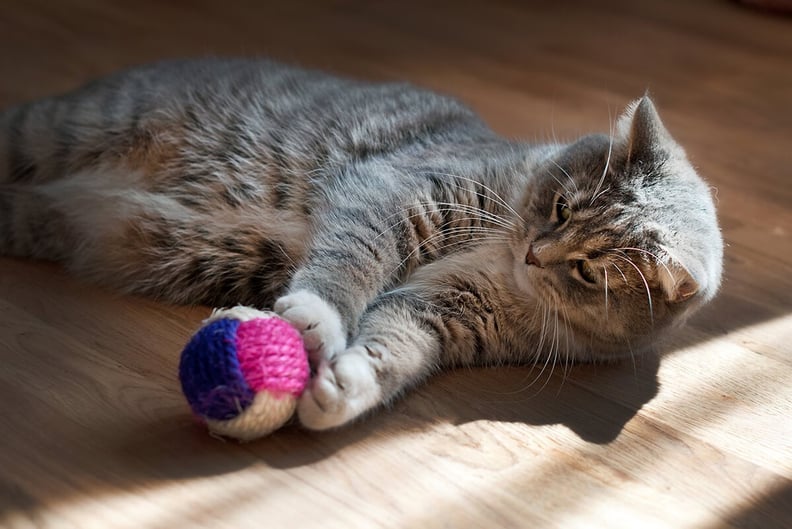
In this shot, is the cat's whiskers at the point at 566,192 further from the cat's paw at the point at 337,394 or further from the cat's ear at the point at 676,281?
the cat's paw at the point at 337,394

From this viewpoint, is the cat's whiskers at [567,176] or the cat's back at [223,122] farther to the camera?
the cat's back at [223,122]

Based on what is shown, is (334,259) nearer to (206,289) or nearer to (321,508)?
(206,289)

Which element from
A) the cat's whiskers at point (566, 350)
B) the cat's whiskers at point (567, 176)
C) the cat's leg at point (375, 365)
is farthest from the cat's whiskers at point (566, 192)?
the cat's leg at point (375, 365)

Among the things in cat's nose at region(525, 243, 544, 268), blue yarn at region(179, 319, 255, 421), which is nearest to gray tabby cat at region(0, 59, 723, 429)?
cat's nose at region(525, 243, 544, 268)

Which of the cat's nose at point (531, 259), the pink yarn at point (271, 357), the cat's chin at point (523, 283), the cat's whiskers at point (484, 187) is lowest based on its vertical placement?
the pink yarn at point (271, 357)

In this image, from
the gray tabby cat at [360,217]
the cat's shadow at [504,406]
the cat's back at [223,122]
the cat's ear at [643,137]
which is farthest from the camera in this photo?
the cat's back at [223,122]

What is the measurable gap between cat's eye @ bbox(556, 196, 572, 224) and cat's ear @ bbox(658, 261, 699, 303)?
0.24 metres

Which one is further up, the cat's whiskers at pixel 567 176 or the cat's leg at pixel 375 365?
the cat's whiskers at pixel 567 176

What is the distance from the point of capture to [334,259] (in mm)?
1806

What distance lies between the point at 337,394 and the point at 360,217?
1.55 ft

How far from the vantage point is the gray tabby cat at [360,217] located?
1723 mm

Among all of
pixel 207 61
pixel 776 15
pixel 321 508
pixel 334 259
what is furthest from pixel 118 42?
pixel 776 15

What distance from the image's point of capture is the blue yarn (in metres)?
1.47

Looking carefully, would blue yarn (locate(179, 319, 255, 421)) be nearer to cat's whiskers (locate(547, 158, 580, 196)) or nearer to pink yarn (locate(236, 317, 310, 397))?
pink yarn (locate(236, 317, 310, 397))
